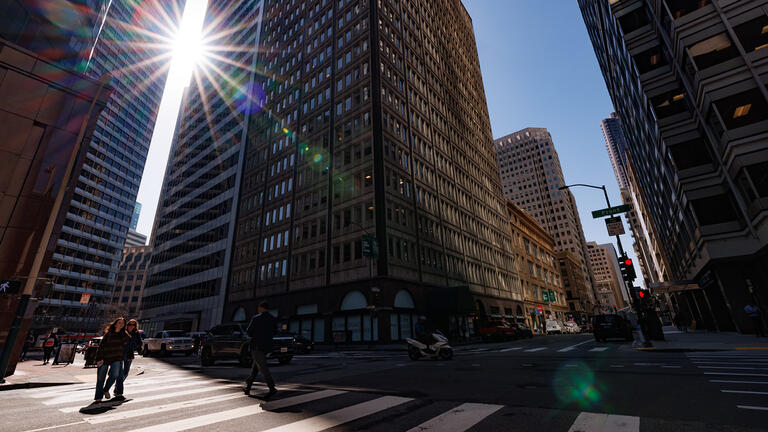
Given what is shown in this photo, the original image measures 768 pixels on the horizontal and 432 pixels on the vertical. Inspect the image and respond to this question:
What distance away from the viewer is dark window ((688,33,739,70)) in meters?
20.0

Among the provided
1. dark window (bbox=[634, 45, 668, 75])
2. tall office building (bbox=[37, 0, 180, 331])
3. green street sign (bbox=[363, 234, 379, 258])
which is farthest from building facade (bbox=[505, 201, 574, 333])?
tall office building (bbox=[37, 0, 180, 331])

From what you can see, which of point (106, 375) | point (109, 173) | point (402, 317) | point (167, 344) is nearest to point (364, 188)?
point (402, 317)

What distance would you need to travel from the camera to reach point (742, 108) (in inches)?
752

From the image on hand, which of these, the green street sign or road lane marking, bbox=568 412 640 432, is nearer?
road lane marking, bbox=568 412 640 432

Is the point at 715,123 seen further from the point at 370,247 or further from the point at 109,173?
the point at 109,173

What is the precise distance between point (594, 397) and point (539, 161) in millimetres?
140374

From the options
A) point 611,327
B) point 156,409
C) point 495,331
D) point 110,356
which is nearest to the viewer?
point 156,409

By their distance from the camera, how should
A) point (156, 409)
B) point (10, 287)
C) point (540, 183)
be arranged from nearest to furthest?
1. point (156, 409)
2. point (10, 287)
3. point (540, 183)

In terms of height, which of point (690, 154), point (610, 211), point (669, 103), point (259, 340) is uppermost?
point (669, 103)

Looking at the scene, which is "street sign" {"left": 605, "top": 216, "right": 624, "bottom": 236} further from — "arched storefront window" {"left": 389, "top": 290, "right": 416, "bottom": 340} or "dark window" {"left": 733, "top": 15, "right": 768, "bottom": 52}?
"arched storefront window" {"left": 389, "top": 290, "right": 416, "bottom": 340}

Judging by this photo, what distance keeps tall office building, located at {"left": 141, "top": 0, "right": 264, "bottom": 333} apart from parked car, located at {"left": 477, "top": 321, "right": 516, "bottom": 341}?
36.8 metres

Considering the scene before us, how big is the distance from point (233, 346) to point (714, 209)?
1237 inches

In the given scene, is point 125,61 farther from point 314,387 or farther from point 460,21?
point 314,387

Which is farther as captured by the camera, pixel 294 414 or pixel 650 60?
pixel 650 60
